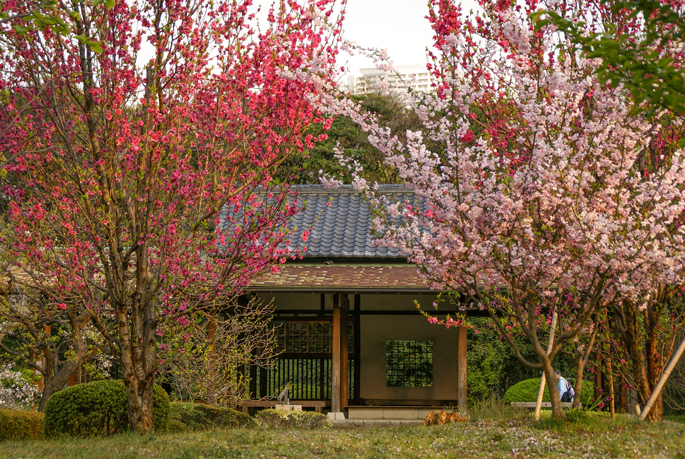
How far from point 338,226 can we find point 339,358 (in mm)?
4026

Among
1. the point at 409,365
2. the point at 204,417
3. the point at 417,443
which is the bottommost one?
the point at 409,365

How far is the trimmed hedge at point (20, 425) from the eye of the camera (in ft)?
28.1

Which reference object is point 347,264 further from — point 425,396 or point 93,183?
point 93,183

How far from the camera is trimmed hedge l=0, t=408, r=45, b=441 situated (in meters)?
8.58

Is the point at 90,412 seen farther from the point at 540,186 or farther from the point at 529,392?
the point at 529,392

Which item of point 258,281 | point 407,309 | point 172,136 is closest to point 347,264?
point 407,309

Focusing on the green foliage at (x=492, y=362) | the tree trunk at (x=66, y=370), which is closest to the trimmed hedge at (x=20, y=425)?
the tree trunk at (x=66, y=370)

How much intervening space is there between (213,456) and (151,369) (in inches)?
57.8

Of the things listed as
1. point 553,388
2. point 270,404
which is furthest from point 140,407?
point 270,404

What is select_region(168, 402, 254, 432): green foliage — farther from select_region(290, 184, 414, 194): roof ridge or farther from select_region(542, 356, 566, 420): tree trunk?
select_region(290, 184, 414, 194): roof ridge

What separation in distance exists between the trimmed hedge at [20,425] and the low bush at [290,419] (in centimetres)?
302

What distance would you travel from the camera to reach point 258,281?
11586mm

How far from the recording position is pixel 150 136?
593 cm

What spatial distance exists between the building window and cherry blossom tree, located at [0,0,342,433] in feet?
30.2
